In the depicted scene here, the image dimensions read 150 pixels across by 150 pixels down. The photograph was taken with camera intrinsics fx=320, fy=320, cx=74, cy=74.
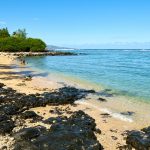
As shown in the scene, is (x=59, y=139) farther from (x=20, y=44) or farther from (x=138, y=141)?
(x=20, y=44)

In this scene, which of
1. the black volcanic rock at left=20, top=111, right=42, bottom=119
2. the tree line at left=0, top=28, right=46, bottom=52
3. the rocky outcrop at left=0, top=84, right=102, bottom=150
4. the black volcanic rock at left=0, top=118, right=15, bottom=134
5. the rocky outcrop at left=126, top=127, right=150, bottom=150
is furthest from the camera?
the tree line at left=0, top=28, right=46, bottom=52

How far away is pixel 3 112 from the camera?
1906cm

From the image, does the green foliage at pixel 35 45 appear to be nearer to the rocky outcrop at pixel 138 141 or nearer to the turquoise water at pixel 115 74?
the turquoise water at pixel 115 74

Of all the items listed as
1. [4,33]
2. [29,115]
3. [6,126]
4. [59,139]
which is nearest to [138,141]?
[59,139]

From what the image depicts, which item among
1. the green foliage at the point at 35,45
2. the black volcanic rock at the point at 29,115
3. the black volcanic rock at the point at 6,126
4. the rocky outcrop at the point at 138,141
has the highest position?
the rocky outcrop at the point at 138,141

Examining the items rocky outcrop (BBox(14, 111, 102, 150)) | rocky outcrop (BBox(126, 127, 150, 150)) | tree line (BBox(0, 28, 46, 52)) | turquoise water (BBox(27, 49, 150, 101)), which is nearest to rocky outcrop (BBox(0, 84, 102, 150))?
rocky outcrop (BBox(14, 111, 102, 150))

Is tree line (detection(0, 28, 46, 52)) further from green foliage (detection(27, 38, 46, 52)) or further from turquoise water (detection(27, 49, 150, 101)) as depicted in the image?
turquoise water (detection(27, 49, 150, 101))

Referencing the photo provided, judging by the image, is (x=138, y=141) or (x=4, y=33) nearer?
(x=138, y=141)

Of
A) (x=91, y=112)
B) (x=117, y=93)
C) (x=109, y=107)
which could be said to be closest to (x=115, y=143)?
(x=91, y=112)

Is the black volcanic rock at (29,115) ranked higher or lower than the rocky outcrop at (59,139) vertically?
lower

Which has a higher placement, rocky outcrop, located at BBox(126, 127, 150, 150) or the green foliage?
rocky outcrop, located at BBox(126, 127, 150, 150)

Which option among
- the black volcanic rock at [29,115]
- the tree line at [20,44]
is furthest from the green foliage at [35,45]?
the black volcanic rock at [29,115]

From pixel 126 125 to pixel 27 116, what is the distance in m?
5.71

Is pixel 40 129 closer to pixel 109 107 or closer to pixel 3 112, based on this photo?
pixel 3 112
